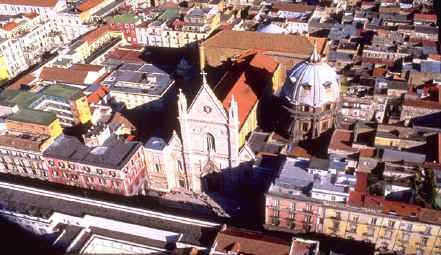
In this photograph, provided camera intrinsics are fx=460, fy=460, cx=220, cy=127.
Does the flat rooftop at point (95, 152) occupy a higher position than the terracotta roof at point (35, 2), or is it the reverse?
the terracotta roof at point (35, 2)

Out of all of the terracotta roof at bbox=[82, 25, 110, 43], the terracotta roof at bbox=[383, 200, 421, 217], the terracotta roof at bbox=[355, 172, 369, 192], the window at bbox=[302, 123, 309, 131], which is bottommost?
the terracotta roof at bbox=[383, 200, 421, 217]

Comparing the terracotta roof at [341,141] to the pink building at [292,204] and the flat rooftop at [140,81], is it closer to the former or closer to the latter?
the pink building at [292,204]

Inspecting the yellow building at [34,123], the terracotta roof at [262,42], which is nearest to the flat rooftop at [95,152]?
the yellow building at [34,123]

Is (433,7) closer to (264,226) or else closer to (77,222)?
(264,226)

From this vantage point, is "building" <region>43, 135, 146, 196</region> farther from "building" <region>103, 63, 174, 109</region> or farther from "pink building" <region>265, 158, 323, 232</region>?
"pink building" <region>265, 158, 323, 232</region>

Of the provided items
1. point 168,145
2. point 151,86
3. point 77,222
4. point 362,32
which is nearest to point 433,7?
point 362,32

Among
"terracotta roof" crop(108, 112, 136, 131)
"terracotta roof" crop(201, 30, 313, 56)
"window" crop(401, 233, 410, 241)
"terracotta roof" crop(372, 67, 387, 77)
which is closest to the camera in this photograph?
"window" crop(401, 233, 410, 241)

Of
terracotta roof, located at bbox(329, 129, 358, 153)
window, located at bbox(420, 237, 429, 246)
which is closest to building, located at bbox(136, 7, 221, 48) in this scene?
terracotta roof, located at bbox(329, 129, 358, 153)
